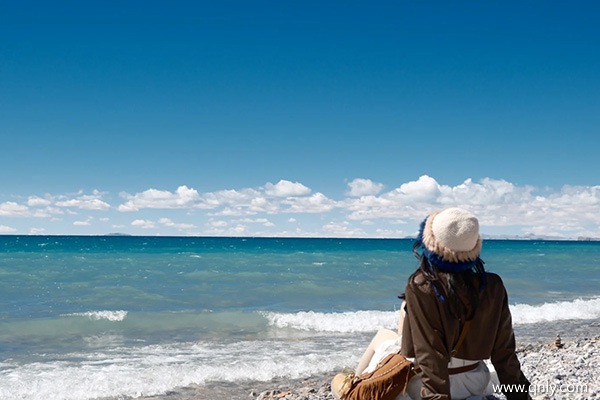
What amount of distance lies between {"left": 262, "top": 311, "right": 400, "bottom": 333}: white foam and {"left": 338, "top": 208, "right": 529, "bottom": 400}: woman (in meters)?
11.2

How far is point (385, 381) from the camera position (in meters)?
3.57

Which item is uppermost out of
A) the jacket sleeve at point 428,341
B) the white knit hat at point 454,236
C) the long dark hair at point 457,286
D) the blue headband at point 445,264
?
the white knit hat at point 454,236

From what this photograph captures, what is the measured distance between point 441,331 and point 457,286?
289 millimetres

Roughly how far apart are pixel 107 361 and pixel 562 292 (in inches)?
829

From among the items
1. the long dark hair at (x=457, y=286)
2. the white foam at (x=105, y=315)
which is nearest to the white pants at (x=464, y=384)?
the long dark hair at (x=457, y=286)

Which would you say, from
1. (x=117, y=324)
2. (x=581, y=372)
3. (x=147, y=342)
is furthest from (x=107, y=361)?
(x=581, y=372)

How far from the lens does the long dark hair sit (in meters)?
3.39

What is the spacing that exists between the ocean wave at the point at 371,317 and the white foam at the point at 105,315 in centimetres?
422

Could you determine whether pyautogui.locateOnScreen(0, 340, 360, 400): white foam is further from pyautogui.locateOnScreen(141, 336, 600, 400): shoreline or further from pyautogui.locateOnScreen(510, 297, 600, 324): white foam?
pyautogui.locateOnScreen(510, 297, 600, 324): white foam

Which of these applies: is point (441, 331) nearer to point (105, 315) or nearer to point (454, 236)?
point (454, 236)

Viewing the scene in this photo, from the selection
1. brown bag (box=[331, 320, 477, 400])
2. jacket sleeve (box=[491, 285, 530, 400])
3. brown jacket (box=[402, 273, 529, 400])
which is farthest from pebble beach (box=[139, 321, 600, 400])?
brown bag (box=[331, 320, 477, 400])

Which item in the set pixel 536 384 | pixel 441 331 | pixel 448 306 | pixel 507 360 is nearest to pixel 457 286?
pixel 448 306

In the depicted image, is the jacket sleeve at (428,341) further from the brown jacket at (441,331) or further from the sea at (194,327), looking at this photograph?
the sea at (194,327)

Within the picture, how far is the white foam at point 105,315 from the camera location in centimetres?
1630
